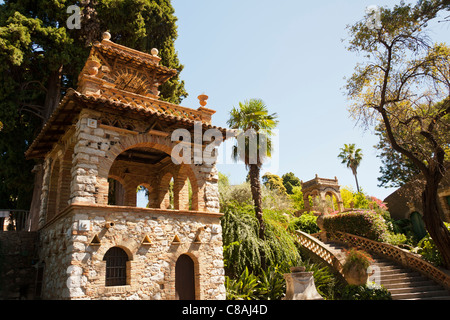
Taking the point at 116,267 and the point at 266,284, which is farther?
the point at 266,284

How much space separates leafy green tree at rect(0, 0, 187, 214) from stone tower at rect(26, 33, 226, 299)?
3.58 meters

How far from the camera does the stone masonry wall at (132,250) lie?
7895mm

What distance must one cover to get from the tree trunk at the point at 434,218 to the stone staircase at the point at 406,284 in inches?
58.4

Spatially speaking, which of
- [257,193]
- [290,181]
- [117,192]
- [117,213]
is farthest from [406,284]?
[290,181]

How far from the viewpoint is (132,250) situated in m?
8.59

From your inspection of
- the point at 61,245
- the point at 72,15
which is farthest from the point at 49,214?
the point at 72,15

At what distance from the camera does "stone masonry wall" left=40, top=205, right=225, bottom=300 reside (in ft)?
25.9

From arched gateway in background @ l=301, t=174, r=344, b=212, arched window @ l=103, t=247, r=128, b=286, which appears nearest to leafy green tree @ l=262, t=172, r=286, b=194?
arched gateway in background @ l=301, t=174, r=344, b=212

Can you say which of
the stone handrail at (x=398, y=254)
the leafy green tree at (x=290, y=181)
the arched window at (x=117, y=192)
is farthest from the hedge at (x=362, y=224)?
the leafy green tree at (x=290, y=181)

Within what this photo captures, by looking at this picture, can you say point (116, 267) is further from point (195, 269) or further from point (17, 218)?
point (17, 218)

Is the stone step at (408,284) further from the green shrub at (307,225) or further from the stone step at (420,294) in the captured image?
the green shrub at (307,225)

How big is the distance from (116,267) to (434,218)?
11.4 metres

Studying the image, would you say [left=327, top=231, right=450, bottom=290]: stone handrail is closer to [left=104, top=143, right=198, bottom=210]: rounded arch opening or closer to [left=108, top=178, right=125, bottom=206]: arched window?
[left=104, top=143, right=198, bottom=210]: rounded arch opening

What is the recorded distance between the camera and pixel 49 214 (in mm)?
10805
